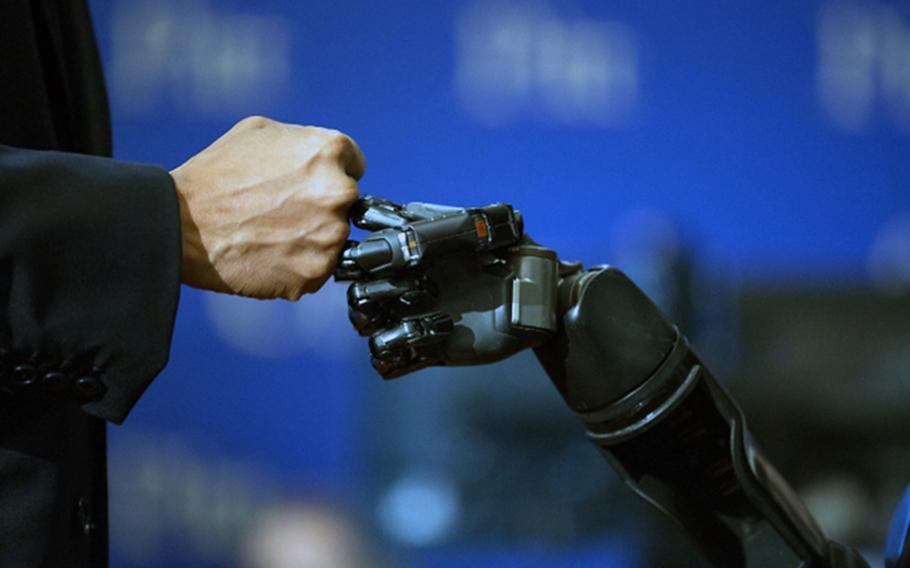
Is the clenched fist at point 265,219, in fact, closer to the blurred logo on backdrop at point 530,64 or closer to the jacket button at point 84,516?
the jacket button at point 84,516

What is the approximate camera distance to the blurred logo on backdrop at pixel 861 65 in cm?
230

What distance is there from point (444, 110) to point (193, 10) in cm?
53

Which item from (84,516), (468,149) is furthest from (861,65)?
(84,516)

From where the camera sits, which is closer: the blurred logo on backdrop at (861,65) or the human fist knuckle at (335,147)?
the human fist knuckle at (335,147)

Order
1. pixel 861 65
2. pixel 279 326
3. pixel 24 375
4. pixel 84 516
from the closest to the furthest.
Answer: pixel 24 375 → pixel 84 516 → pixel 279 326 → pixel 861 65

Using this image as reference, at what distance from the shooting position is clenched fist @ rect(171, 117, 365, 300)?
0.59m

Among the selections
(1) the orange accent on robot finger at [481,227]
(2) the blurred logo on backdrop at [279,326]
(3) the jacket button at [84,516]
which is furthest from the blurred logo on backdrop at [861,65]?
(3) the jacket button at [84,516]

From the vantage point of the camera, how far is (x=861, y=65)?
231cm

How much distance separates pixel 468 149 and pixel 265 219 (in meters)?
1.59

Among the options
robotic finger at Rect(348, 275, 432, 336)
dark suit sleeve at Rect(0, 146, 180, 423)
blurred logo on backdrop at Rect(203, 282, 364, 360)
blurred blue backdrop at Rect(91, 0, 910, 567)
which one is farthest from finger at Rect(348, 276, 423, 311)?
blurred logo on backdrop at Rect(203, 282, 364, 360)

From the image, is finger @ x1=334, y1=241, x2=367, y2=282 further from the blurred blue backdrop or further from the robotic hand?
the blurred blue backdrop

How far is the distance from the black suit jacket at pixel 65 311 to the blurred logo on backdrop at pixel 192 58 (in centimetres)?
159

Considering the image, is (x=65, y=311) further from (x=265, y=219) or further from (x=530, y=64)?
(x=530, y=64)

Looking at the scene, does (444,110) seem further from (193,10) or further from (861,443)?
(861,443)
